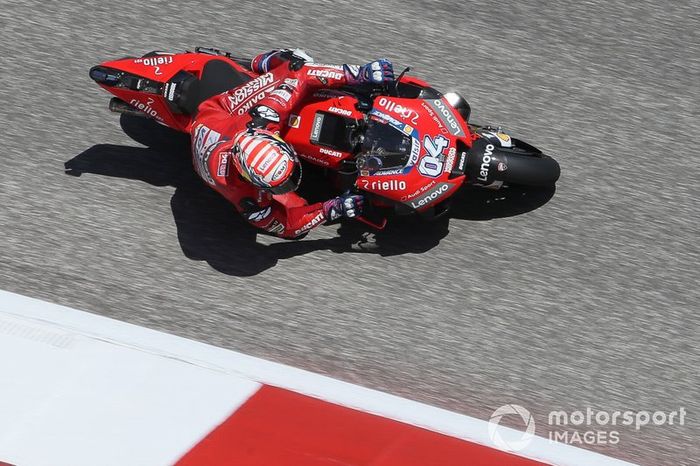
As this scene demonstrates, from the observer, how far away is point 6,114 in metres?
7.89

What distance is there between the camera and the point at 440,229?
288 inches

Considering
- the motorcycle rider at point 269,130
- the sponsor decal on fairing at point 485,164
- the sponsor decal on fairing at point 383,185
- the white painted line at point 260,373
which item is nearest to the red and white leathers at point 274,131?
the motorcycle rider at point 269,130

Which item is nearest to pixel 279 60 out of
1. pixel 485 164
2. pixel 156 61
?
pixel 156 61

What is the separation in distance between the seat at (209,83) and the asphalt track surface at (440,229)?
2.75ft

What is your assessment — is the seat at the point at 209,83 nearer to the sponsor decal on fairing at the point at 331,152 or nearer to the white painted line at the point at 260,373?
the sponsor decal on fairing at the point at 331,152

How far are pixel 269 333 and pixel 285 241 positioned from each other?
922 millimetres

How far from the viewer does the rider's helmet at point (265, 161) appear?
20.3 ft

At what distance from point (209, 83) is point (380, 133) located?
159 centimetres

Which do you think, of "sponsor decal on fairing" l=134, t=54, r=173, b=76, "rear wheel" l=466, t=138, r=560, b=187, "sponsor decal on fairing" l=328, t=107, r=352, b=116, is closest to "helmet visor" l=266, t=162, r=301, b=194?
"sponsor decal on fairing" l=328, t=107, r=352, b=116

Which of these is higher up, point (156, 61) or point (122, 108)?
point (156, 61)

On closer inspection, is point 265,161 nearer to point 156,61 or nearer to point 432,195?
point 432,195

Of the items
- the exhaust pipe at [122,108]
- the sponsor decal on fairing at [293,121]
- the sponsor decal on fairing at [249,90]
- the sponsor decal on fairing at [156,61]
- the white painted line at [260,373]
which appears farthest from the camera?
the exhaust pipe at [122,108]

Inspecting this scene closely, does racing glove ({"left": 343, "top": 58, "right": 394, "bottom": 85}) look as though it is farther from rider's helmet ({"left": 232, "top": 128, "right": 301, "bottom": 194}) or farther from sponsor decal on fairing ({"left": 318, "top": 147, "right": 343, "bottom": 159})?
rider's helmet ({"left": 232, "top": 128, "right": 301, "bottom": 194})

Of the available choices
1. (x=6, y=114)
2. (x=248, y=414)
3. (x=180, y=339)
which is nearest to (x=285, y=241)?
(x=180, y=339)
